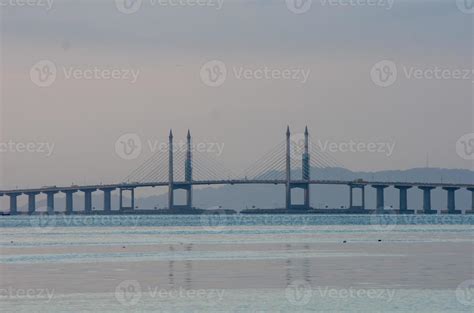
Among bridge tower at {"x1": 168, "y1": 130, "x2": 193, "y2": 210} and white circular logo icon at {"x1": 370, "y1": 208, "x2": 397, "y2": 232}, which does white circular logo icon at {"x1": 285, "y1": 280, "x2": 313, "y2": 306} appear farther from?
bridge tower at {"x1": 168, "y1": 130, "x2": 193, "y2": 210}

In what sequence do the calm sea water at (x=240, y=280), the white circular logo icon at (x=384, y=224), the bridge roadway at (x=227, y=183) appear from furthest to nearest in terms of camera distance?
the bridge roadway at (x=227, y=183), the white circular logo icon at (x=384, y=224), the calm sea water at (x=240, y=280)

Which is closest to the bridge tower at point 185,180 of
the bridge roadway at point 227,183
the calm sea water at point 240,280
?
the bridge roadway at point 227,183

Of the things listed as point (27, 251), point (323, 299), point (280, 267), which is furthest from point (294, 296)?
point (27, 251)

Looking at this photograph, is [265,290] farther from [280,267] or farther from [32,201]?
[32,201]

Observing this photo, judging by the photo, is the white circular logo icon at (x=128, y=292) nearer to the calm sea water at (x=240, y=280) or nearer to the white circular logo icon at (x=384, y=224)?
the calm sea water at (x=240, y=280)

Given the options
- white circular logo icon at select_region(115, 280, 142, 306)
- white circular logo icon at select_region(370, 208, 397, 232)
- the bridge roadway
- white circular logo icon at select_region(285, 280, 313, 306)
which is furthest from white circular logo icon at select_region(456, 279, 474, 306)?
the bridge roadway

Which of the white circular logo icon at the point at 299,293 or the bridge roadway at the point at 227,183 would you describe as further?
the bridge roadway at the point at 227,183
